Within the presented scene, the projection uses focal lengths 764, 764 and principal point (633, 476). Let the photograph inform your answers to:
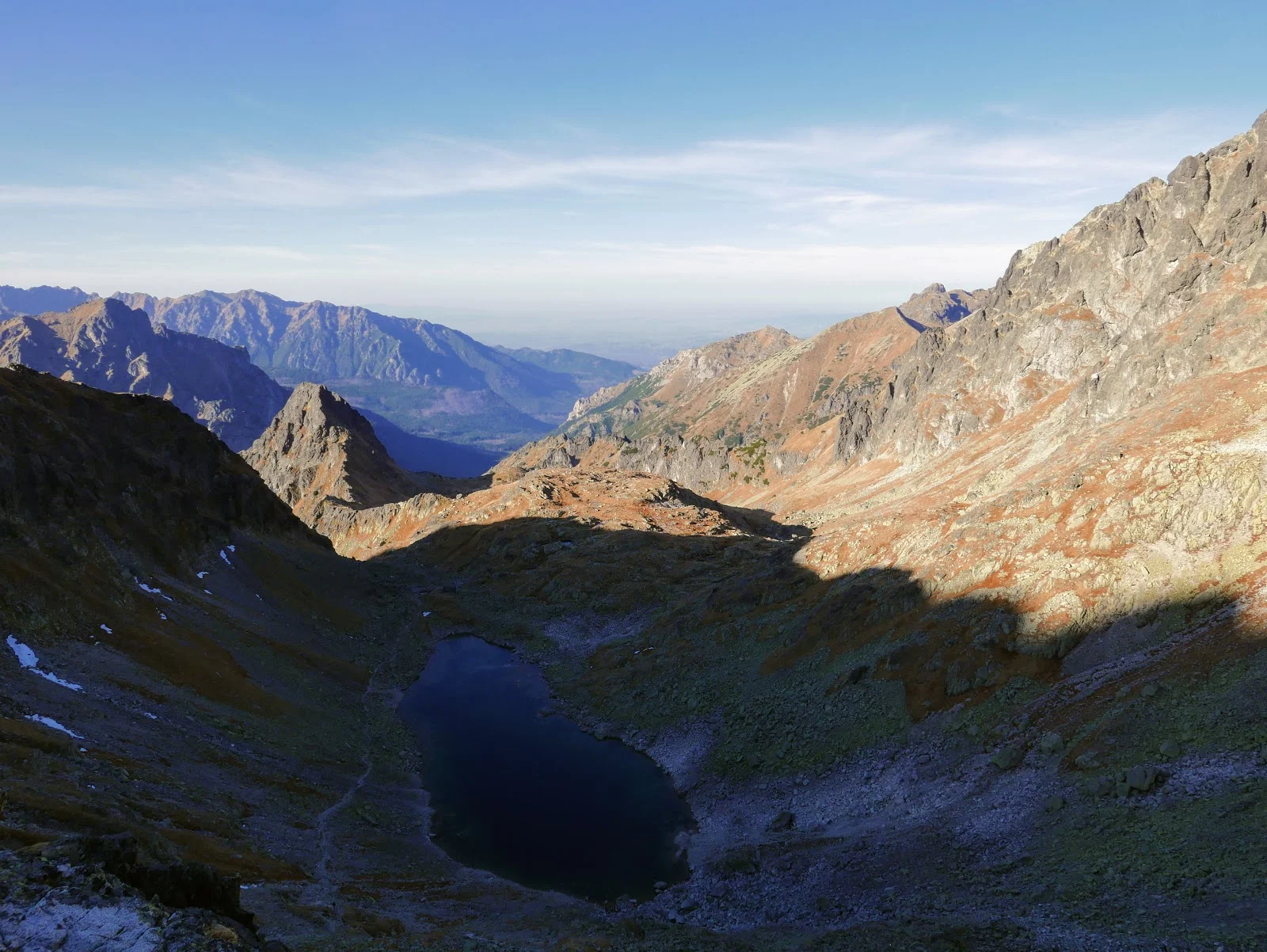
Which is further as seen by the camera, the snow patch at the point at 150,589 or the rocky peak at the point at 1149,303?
the rocky peak at the point at 1149,303

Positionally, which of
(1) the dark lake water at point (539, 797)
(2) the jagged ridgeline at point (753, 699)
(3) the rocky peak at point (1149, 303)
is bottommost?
(1) the dark lake water at point (539, 797)

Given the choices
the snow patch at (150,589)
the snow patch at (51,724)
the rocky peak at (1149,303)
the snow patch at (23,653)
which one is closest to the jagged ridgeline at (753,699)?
the snow patch at (150,589)

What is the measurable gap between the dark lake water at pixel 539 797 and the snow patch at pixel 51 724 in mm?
26508

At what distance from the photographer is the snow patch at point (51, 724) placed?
155ft

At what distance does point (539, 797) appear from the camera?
68750 mm

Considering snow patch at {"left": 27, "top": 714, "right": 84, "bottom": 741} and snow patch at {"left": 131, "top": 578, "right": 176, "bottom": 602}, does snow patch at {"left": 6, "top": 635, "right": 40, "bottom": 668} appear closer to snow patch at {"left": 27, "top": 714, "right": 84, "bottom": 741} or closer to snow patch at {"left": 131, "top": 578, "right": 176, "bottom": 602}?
snow patch at {"left": 27, "top": 714, "right": 84, "bottom": 741}

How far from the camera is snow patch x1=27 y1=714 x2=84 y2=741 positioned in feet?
155

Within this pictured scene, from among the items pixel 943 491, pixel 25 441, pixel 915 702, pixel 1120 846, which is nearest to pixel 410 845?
pixel 915 702

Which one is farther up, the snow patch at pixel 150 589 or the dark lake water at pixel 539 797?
the snow patch at pixel 150 589

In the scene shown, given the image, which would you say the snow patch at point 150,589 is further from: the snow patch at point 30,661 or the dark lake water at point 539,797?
the dark lake water at point 539,797

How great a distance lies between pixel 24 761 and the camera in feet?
127

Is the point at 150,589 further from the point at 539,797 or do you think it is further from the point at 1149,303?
the point at 1149,303

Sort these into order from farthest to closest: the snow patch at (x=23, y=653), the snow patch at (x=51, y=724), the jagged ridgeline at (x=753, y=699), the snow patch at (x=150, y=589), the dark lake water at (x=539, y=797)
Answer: the snow patch at (x=150, y=589), the dark lake water at (x=539, y=797), the snow patch at (x=23, y=653), the snow patch at (x=51, y=724), the jagged ridgeline at (x=753, y=699)

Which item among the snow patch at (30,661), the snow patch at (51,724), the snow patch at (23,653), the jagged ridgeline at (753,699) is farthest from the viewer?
the snow patch at (23,653)
